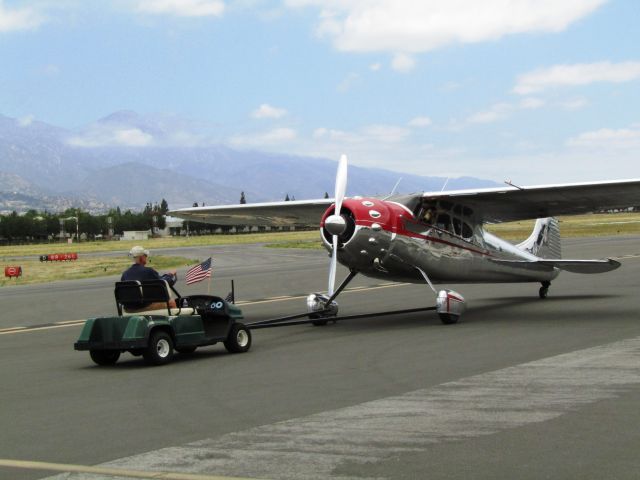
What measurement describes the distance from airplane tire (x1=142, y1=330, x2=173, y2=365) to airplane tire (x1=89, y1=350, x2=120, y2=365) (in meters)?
0.65

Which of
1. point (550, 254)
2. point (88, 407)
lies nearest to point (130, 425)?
point (88, 407)

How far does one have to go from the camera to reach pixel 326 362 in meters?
12.0

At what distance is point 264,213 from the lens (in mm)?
23438

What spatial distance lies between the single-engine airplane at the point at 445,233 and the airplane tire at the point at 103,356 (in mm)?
5463

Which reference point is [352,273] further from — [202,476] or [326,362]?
[202,476]

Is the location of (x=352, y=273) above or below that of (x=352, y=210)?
below

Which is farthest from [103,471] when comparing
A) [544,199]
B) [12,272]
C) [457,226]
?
[12,272]

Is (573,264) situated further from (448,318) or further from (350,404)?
(350,404)

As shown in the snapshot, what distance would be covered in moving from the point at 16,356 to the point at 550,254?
15.0 metres

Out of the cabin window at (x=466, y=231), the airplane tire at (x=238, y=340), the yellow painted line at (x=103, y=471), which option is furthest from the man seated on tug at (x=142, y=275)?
the cabin window at (x=466, y=231)

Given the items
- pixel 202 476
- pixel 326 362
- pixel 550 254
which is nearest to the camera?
pixel 202 476

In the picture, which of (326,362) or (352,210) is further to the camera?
(352,210)

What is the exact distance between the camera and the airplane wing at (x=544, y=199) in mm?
18250

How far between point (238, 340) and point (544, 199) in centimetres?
932
